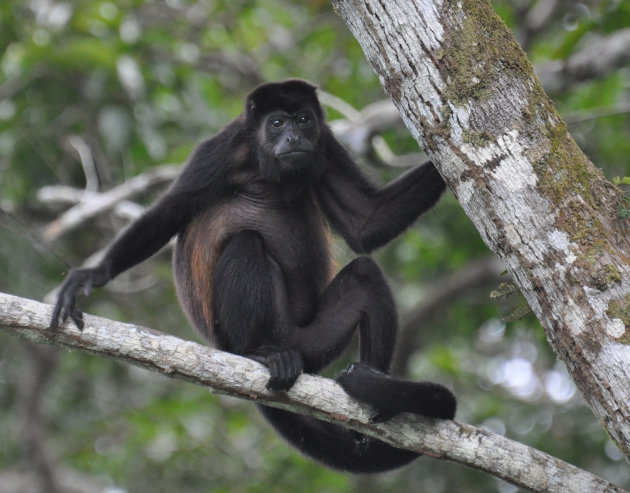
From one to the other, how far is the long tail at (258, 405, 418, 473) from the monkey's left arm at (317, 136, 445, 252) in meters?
1.07

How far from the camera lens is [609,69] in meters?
5.67

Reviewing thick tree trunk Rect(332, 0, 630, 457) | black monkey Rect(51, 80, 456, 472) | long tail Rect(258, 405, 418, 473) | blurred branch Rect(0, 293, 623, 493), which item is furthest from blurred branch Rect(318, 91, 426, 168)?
thick tree trunk Rect(332, 0, 630, 457)

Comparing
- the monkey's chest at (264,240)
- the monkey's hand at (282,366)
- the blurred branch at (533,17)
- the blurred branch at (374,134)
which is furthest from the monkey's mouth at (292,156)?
the blurred branch at (533,17)

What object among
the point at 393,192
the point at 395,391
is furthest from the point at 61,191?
the point at 395,391

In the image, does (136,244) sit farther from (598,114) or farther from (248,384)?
(598,114)

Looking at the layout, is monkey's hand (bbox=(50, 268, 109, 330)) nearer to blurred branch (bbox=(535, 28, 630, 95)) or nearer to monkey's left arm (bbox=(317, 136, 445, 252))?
monkey's left arm (bbox=(317, 136, 445, 252))

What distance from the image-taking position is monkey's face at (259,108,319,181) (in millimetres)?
4402

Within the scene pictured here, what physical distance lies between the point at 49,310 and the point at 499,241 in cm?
169

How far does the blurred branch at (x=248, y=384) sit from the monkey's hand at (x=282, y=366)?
0.18 feet

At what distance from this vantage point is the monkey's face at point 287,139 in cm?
440

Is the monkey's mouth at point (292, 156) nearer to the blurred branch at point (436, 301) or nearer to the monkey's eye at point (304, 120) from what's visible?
the monkey's eye at point (304, 120)

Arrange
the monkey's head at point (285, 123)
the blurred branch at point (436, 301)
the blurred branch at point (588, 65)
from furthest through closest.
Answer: the blurred branch at point (436, 301)
the blurred branch at point (588, 65)
the monkey's head at point (285, 123)

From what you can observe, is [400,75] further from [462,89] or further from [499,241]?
[499,241]

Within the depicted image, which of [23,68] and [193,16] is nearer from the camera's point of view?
[23,68]
